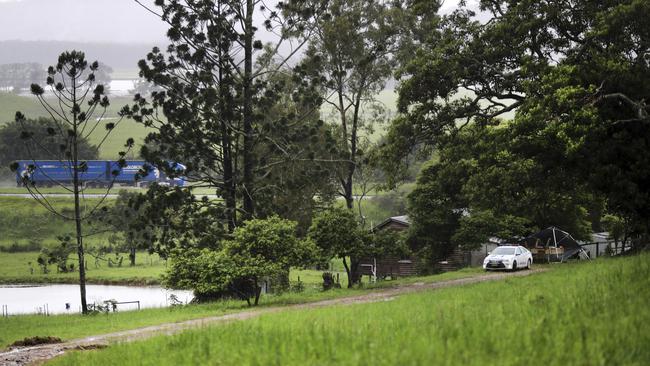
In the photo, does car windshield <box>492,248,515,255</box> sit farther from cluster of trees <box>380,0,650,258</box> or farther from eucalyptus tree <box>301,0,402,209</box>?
eucalyptus tree <box>301,0,402,209</box>

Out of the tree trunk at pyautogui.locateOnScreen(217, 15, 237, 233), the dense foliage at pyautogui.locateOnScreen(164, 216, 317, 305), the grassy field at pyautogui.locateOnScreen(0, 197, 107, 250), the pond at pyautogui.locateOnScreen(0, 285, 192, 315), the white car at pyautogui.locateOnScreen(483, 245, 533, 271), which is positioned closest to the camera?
the dense foliage at pyautogui.locateOnScreen(164, 216, 317, 305)

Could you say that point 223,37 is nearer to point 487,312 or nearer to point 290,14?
point 290,14

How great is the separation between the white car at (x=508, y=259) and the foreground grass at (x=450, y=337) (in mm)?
21165

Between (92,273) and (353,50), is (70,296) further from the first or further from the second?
(353,50)

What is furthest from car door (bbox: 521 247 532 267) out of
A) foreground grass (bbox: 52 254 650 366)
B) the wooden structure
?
foreground grass (bbox: 52 254 650 366)

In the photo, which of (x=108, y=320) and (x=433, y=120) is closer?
(x=108, y=320)

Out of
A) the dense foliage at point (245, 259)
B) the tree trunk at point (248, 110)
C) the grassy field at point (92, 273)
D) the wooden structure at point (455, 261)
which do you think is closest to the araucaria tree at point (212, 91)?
the tree trunk at point (248, 110)

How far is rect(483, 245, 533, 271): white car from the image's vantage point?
3531 cm

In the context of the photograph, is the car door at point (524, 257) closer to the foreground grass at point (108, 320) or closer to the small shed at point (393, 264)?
the foreground grass at point (108, 320)

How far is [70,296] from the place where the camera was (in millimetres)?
52781

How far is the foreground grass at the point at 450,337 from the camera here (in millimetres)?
8391

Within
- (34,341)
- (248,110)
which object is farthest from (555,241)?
(34,341)

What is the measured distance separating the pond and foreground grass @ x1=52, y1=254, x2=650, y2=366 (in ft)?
106

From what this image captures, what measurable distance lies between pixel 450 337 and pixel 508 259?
27.1m
